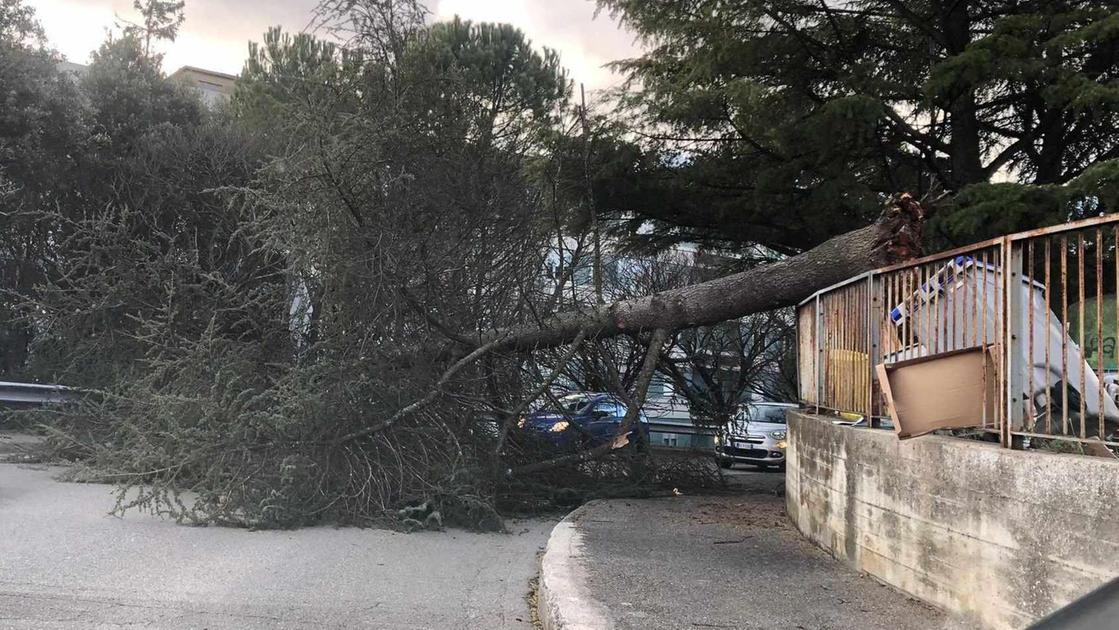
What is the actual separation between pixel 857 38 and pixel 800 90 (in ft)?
4.35

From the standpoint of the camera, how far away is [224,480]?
852 cm

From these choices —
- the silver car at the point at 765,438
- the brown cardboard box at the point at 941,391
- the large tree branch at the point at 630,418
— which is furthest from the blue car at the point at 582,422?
the silver car at the point at 765,438

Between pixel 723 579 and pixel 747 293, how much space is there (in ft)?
14.7

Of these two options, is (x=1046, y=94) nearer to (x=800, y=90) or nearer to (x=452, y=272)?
(x=800, y=90)

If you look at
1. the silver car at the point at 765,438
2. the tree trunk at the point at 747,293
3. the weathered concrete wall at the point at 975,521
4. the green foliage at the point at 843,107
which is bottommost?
the silver car at the point at 765,438

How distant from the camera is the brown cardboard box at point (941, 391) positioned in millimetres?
5137

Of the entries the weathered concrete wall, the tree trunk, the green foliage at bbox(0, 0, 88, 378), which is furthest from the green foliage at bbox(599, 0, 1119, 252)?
the green foliage at bbox(0, 0, 88, 378)

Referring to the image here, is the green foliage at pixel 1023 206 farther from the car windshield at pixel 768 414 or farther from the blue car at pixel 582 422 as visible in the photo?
the car windshield at pixel 768 414

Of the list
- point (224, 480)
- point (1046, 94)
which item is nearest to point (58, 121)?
point (224, 480)

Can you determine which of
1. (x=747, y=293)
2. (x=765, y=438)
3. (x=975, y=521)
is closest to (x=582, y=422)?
(x=747, y=293)

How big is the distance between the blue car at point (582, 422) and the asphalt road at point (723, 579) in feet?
5.83

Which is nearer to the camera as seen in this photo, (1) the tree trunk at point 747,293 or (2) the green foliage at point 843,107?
(1) the tree trunk at point 747,293

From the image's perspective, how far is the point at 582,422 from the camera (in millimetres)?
11094

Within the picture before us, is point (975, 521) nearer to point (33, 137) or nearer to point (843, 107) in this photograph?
point (843, 107)
